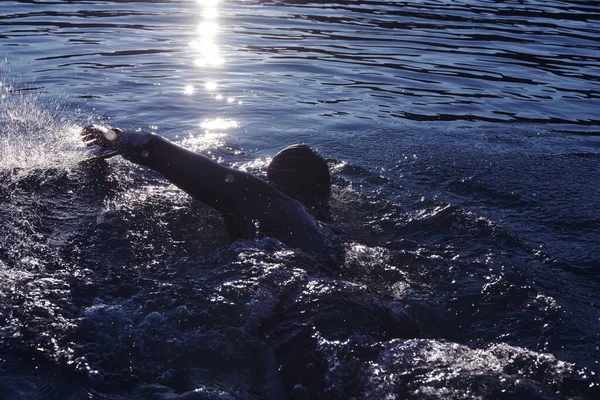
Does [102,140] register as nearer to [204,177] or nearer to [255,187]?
[204,177]

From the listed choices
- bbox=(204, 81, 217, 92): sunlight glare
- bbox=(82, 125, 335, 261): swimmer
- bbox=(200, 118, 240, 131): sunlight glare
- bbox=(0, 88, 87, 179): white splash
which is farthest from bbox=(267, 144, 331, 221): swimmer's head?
bbox=(204, 81, 217, 92): sunlight glare

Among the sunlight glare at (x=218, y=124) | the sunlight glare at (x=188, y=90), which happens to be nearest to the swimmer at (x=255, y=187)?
the sunlight glare at (x=218, y=124)

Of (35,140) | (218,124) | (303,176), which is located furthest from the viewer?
(218,124)

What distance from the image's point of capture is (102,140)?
17.9ft

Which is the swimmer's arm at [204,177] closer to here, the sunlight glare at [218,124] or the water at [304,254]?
the water at [304,254]

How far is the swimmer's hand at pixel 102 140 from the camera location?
17.4 ft

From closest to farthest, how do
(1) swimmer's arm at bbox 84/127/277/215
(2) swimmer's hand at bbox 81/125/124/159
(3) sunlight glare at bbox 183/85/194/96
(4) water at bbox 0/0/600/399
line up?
(4) water at bbox 0/0/600/399 < (1) swimmer's arm at bbox 84/127/277/215 < (2) swimmer's hand at bbox 81/125/124/159 < (3) sunlight glare at bbox 183/85/194/96

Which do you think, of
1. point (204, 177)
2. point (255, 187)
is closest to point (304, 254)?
point (255, 187)

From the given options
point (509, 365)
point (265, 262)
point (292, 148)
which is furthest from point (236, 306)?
point (292, 148)

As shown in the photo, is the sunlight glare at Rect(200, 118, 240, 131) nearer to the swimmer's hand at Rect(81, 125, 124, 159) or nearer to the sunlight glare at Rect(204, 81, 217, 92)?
the sunlight glare at Rect(204, 81, 217, 92)

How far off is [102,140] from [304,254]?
82.9 inches

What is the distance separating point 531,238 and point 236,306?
2596 mm

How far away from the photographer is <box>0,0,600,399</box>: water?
3340mm

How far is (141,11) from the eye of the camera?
55.6ft
